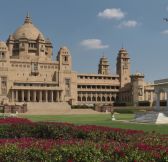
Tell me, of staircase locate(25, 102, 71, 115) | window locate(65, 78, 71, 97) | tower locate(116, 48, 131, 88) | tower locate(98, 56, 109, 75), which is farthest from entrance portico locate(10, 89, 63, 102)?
tower locate(98, 56, 109, 75)

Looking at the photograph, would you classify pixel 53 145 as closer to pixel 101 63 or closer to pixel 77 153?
pixel 77 153

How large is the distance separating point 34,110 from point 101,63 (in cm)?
5681

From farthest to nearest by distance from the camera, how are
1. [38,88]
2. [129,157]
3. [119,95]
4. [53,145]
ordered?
1. [119,95]
2. [38,88]
3. [53,145]
4. [129,157]

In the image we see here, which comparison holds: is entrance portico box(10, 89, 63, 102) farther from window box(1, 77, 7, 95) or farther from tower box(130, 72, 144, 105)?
tower box(130, 72, 144, 105)

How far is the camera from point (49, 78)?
321 feet

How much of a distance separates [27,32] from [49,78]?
56.8 ft

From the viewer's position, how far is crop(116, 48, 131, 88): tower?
111250mm

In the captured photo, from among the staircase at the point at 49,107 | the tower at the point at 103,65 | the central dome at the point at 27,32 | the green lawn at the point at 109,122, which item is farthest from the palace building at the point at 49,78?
the green lawn at the point at 109,122

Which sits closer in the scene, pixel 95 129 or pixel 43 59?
pixel 95 129

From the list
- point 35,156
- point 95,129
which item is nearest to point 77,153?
point 35,156

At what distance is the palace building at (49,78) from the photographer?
91.8 m

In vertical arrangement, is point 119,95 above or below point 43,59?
below

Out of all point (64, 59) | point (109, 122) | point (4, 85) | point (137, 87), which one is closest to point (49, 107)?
point (4, 85)

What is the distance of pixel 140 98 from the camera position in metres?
105
